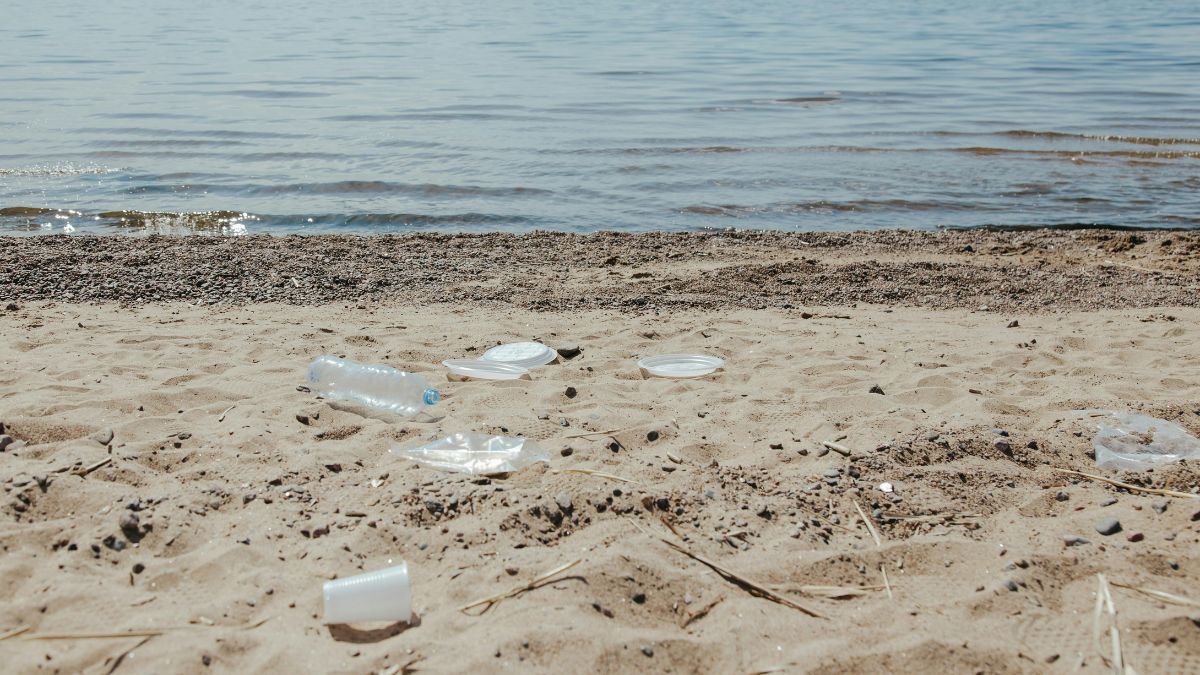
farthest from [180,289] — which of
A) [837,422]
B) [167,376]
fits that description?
[837,422]

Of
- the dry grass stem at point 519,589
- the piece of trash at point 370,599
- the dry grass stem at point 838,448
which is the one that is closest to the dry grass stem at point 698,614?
the dry grass stem at point 519,589

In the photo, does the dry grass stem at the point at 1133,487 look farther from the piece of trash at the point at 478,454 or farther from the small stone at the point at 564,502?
the piece of trash at the point at 478,454

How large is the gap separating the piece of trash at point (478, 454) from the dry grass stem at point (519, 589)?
71 centimetres

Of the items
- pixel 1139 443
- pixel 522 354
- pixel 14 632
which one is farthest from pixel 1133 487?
pixel 14 632

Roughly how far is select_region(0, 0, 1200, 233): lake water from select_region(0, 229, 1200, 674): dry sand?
481 cm

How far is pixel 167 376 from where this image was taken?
4.29 m

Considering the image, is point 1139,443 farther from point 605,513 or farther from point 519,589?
point 519,589

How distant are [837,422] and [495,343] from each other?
6.52 ft

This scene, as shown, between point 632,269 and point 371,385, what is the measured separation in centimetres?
322

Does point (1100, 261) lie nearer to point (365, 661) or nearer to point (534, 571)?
point (534, 571)

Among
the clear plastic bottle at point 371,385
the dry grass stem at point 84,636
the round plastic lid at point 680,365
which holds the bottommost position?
the round plastic lid at point 680,365

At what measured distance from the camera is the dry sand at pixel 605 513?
7.90ft

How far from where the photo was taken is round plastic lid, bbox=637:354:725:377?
4561mm

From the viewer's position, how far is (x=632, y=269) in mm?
7164
